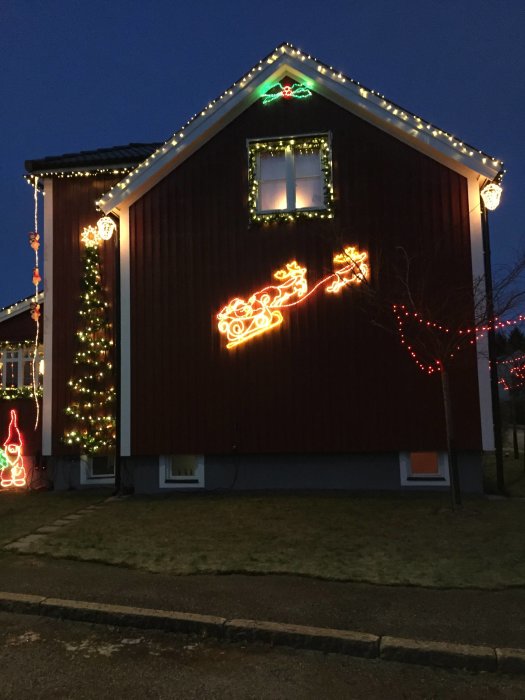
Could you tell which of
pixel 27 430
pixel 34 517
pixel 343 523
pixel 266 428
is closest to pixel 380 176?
pixel 266 428

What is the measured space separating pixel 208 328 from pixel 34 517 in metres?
4.92

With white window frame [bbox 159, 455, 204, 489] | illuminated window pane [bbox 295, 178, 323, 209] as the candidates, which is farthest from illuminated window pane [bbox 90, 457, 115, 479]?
illuminated window pane [bbox 295, 178, 323, 209]

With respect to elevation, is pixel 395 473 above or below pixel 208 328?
below

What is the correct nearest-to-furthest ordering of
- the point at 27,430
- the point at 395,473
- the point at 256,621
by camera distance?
1. the point at 256,621
2. the point at 395,473
3. the point at 27,430

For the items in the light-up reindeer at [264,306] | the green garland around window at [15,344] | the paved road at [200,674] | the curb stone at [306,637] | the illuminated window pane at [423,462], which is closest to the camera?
the paved road at [200,674]

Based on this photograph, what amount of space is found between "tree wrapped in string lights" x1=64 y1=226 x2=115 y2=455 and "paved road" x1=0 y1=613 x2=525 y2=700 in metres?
8.07

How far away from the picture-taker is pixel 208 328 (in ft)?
40.4

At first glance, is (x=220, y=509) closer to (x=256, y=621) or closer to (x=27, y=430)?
(x=256, y=621)

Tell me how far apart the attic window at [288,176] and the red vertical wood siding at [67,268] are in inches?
148

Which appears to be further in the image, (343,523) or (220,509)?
(220,509)

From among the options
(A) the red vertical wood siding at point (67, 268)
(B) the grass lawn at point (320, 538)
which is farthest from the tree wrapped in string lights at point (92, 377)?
(B) the grass lawn at point (320, 538)

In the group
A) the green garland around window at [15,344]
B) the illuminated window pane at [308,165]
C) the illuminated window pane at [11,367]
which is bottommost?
the illuminated window pane at [11,367]

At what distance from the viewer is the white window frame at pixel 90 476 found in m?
13.5

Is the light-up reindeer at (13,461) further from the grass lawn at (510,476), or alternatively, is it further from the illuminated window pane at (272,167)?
the grass lawn at (510,476)
